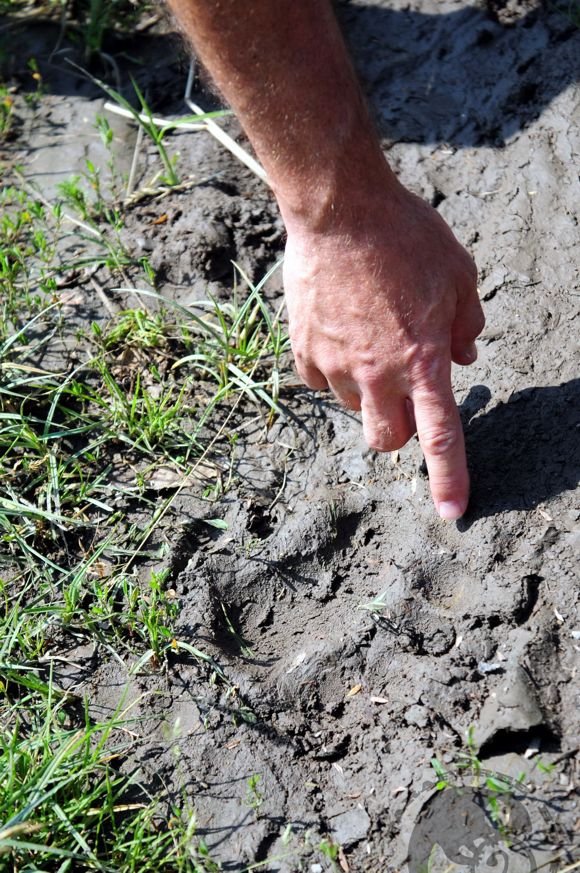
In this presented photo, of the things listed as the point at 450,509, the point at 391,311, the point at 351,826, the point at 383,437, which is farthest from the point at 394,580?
the point at 391,311

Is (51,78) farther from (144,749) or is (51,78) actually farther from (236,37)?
(144,749)

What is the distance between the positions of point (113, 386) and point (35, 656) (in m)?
0.82

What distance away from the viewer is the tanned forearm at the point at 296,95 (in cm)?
176

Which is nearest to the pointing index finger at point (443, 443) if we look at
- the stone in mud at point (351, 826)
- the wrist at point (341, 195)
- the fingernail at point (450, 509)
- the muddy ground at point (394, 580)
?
the fingernail at point (450, 509)

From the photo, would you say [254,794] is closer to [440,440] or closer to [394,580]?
[394,580]

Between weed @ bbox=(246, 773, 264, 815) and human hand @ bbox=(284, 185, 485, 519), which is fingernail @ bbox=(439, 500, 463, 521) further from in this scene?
weed @ bbox=(246, 773, 264, 815)

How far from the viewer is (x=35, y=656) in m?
2.22

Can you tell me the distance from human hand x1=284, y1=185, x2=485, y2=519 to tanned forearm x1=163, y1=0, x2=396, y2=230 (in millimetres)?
66

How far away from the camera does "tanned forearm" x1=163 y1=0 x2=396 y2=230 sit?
1.76 meters

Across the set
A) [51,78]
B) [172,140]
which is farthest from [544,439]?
[51,78]

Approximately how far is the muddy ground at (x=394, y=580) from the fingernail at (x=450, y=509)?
92 mm

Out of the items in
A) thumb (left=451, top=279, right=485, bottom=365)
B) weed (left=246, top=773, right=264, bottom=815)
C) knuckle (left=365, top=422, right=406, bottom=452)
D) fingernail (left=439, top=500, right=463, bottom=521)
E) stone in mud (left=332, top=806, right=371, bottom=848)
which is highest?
thumb (left=451, top=279, right=485, bottom=365)

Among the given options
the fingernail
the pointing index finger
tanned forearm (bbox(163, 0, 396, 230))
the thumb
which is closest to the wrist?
tanned forearm (bbox(163, 0, 396, 230))

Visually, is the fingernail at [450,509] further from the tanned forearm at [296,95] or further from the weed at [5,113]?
the weed at [5,113]
